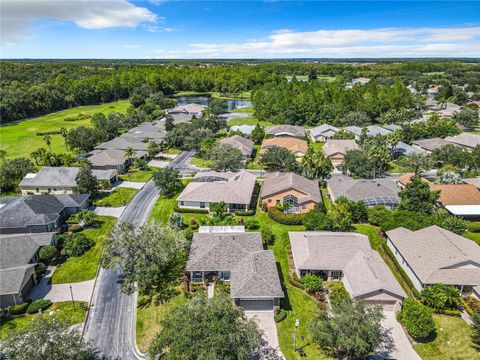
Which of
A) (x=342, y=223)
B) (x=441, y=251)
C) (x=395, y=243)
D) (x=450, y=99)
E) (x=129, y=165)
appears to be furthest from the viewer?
(x=450, y=99)

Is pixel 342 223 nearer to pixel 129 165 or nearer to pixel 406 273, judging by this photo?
pixel 406 273

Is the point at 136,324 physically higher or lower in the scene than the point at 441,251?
lower

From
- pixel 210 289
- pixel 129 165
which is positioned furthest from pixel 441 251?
pixel 129 165

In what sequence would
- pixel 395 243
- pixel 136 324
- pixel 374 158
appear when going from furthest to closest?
1. pixel 374 158
2. pixel 395 243
3. pixel 136 324

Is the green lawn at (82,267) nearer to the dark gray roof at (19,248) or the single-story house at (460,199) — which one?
the dark gray roof at (19,248)

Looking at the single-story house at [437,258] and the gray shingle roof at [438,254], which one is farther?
the gray shingle roof at [438,254]

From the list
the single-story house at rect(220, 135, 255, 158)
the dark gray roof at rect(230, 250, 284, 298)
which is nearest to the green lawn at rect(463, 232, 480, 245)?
the dark gray roof at rect(230, 250, 284, 298)

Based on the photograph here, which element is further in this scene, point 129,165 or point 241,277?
point 129,165

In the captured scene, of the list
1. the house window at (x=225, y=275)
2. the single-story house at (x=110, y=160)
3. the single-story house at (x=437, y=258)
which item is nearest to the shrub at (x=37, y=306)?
the house window at (x=225, y=275)
